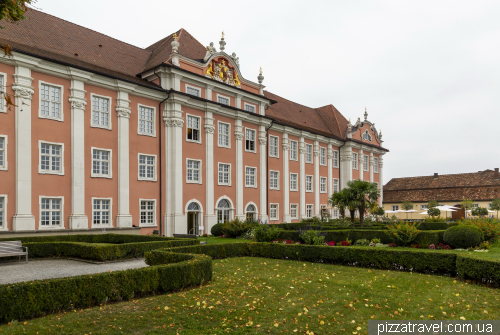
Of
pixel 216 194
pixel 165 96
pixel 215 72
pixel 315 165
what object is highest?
pixel 215 72

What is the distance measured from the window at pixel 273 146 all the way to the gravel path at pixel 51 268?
74.9 feet

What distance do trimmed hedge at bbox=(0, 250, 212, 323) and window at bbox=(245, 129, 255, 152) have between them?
2321cm

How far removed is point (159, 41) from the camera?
33625 mm

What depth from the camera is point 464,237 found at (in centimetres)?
1827

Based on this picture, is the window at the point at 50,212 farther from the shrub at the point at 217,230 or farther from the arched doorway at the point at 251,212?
the arched doorway at the point at 251,212

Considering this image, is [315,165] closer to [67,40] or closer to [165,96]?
[165,96]

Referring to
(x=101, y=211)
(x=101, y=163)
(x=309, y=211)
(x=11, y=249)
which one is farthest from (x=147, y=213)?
(x=309, y=211)

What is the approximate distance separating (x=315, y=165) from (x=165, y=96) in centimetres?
2066

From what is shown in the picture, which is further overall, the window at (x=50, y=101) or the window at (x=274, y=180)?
the window at (x=274, y=180)

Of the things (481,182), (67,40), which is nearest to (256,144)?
(67,40)

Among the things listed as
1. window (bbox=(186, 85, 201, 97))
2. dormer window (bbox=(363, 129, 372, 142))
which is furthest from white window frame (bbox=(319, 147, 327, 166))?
window (bbox=(186, 85, 201, 97))

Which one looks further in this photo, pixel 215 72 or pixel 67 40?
pixel 215 72

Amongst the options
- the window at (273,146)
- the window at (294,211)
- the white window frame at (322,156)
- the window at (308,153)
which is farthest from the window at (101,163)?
the white window frame at (322,156)

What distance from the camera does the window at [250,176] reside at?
34.0 meters
